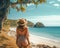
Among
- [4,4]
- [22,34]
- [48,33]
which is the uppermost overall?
[4,4]

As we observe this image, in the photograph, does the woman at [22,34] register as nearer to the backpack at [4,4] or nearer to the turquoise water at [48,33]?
the backpack at [4,4]

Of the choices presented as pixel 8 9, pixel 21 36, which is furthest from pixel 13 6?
pixel 21 36

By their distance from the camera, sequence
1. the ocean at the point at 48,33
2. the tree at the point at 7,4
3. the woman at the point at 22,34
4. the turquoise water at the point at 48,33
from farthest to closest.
Result: the turquoise water at the point at 48,33 < the ocean at the point at 48,33 < the tree at the point at 7,4 < the woman at the point at 22,34

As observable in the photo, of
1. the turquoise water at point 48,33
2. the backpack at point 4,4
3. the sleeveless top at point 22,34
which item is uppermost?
the backpack at point 4,4

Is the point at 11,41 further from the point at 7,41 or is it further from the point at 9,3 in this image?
the point at 9,3

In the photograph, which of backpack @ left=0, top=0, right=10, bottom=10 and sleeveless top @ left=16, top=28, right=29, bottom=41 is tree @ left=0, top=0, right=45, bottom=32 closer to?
backpack @ left=0, top=0, right=10, bottom=10

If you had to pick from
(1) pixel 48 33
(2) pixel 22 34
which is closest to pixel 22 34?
(2) pixel 22 34

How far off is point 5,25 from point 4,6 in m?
5.61

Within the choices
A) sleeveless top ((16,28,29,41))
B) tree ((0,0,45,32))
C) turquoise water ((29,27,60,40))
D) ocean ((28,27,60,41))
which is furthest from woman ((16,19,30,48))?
turquoise water ((29,27,60,40))

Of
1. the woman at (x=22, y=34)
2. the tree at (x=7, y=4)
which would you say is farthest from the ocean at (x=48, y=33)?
the woman at (x=22, y=34)

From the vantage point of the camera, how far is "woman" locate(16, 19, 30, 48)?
1432 cm

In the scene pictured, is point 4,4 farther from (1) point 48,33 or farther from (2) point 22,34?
(1) point 48,33

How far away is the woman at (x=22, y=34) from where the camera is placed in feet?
47.0

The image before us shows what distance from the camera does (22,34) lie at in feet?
47.5
